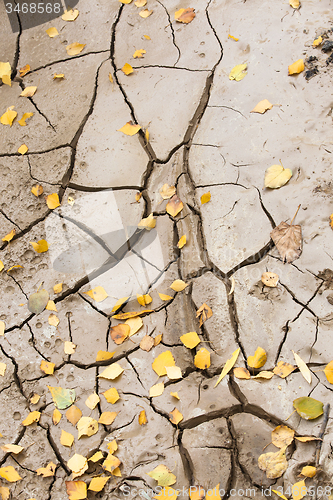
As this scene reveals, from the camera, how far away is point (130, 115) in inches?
96.1

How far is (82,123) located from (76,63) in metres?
0.56

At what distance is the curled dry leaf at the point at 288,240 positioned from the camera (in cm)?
199

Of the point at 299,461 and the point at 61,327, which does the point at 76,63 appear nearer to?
the point at 61,327

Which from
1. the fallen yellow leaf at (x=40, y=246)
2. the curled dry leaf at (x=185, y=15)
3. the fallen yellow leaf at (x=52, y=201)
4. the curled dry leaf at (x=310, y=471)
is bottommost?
the curled dry leaf at (x=310, y=471)

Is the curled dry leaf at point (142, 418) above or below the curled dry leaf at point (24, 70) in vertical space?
below

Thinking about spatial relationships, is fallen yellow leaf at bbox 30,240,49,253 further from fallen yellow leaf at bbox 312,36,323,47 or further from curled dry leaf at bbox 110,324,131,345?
fallen yellow leaf at bbox 312,36,323,47

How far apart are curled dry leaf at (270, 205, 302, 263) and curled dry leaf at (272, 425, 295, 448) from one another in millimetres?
868

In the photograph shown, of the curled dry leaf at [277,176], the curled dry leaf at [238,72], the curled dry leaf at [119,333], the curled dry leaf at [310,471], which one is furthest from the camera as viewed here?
the curled dry leaf at [238,72]

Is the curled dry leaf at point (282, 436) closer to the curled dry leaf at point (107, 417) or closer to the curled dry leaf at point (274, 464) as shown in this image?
the curled dry leaf at point (274, 464)

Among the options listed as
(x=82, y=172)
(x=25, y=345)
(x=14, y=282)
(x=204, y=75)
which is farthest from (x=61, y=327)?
(x=204, y=75)

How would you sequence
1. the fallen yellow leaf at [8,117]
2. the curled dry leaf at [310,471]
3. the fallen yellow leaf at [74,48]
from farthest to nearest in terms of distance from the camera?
1. the fallen yellow leaf at [74,48]
2. the fallen yellow leaf at [8,117]
3. the curled dry leaf at [310,471]

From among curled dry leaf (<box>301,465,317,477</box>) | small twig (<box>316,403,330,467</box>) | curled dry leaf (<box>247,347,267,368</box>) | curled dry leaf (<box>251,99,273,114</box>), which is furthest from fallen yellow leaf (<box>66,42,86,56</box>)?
curled dry leaf (<box>301,465,317,477</box>)

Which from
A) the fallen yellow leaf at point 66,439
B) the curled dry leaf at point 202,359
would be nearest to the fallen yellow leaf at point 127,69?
the curled dry leaf at point 202,359

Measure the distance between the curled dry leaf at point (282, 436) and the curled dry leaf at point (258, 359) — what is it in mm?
301
